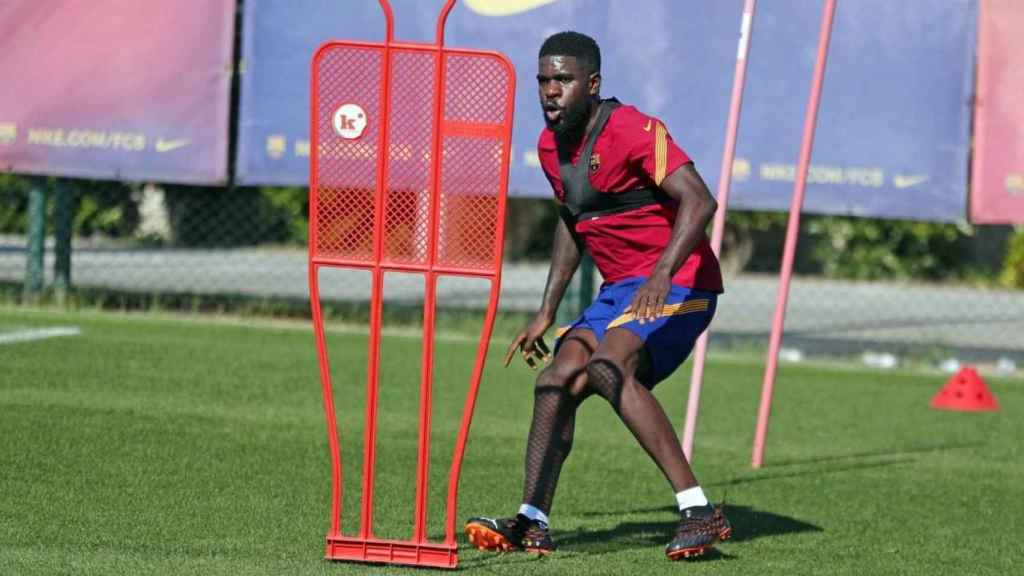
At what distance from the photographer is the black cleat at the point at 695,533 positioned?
6301 millimetres

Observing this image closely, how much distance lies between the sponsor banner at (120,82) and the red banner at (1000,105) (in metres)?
5.55

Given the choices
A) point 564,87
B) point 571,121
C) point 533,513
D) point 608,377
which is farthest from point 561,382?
→ point 564,87

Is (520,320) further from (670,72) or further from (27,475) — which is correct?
(27,475)

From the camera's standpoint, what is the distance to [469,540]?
6570 millimetres

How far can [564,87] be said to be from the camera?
6.19 metres

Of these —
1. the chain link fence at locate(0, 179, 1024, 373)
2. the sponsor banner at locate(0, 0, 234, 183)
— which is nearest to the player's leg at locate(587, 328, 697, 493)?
the sponsor banner at locate(0, 0, 234, 183)

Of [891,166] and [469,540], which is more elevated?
[891,166]

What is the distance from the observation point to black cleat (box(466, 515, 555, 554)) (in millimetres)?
6387

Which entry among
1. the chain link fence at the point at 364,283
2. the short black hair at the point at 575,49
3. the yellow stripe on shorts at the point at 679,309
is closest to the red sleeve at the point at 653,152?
the short black hair at the point at 575,49

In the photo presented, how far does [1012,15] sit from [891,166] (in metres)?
1.40

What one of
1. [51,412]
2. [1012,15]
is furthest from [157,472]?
[1012,15]

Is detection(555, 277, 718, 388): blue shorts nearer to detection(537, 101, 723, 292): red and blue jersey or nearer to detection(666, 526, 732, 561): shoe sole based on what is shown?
detection(537, 101, 723, 292): red and blue jersey

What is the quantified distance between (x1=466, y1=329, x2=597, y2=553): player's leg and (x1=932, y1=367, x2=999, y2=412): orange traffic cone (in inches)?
218

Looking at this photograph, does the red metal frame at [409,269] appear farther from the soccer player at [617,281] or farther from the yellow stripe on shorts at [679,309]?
the yellow stripe on shorts at [679,309]
